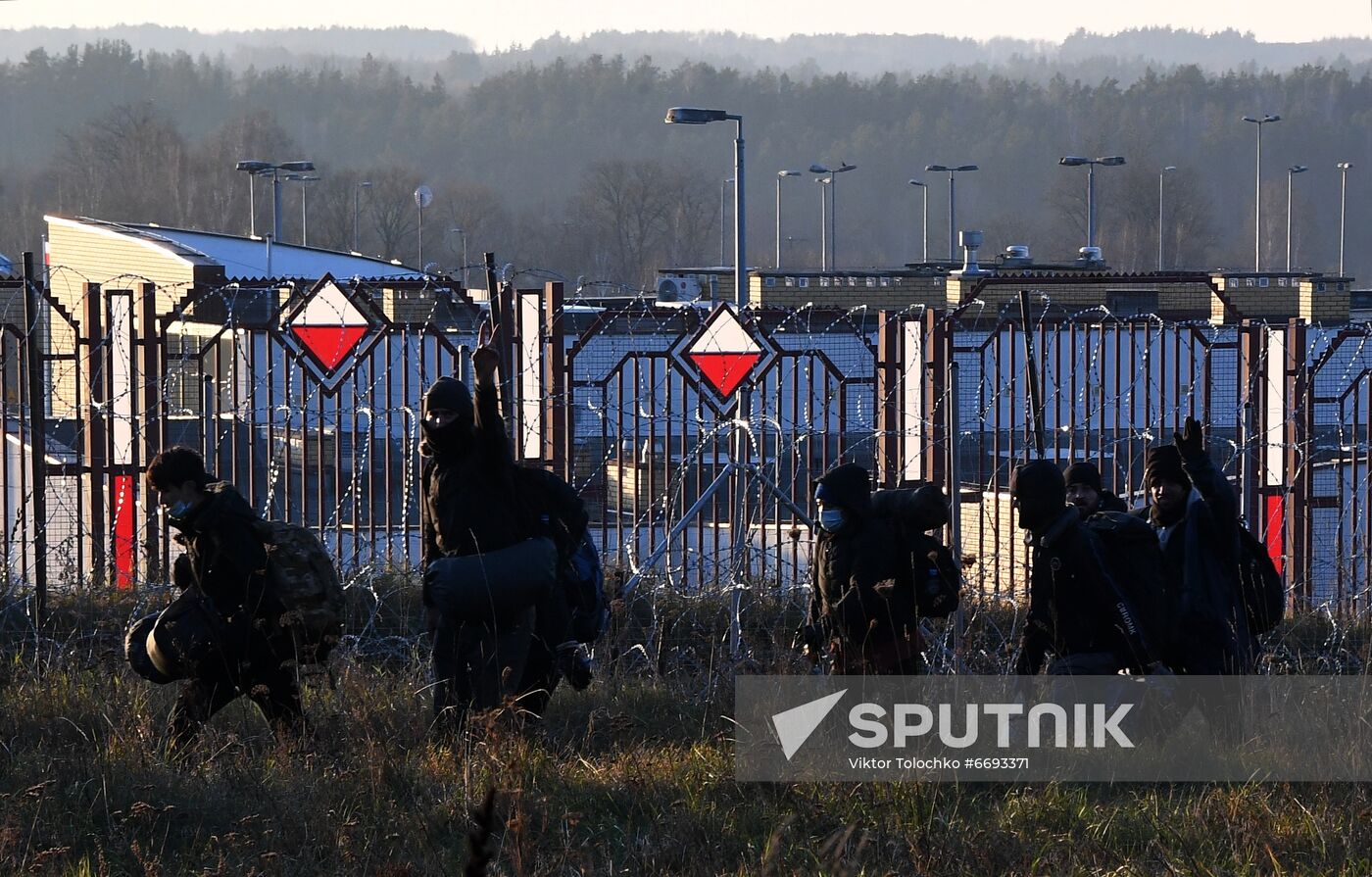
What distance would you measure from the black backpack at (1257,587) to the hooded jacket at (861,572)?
4.08 ft

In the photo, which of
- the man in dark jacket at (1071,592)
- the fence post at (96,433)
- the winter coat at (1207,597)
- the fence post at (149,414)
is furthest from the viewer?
the fence post at (149,414)

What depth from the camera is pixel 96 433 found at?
35.7 ft

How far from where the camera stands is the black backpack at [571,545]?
19.4ft

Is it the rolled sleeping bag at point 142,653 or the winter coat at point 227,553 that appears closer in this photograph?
the winter coat at point 227,553

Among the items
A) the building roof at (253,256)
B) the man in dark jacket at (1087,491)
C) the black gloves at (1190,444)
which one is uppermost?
the building roof at (253,256)

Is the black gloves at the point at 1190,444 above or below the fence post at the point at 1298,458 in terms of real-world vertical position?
above

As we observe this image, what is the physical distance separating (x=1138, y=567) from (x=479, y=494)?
2.35 m

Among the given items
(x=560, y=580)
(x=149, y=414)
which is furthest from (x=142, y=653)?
(x=149, y=414)

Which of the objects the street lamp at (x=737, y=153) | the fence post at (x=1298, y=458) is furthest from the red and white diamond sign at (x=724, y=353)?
the street lamp at (x=737, y=153)

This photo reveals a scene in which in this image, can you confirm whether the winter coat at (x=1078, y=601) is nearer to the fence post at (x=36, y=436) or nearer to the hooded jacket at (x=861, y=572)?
the hooded jacket at (x=861, y=572)

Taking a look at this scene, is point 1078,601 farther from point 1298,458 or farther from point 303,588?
point 1298,458

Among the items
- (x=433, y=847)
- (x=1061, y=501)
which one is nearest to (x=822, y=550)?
(x=1061, y=501)

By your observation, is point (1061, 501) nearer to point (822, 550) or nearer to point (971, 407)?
point (822, 550)

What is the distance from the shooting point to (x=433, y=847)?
4961 mm
